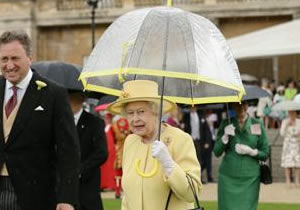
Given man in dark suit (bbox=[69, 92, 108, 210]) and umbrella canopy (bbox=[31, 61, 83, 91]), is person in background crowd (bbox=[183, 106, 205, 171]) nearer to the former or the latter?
umbrella canopy (bbox=[31, 61, 83, 91])

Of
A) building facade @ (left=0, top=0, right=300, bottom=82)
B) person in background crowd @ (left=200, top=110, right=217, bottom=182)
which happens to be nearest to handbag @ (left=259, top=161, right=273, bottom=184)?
person in background crowd @ (left=200, top=110, right=217, bottom=182)

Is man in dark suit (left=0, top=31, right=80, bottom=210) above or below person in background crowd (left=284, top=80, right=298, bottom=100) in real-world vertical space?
above

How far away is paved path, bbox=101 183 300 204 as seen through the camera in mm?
16672

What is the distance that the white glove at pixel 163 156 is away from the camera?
209 inches

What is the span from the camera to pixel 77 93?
901 centimetres

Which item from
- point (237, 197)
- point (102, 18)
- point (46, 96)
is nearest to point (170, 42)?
point (46, 96)

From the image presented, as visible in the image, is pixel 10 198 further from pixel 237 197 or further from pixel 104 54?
pixel 237 197

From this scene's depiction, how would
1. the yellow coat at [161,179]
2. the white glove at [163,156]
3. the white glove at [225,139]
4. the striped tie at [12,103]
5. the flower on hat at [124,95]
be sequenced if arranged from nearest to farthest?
1. the white glove at [163,156]
2. the yellow coat at [161,179]
3. the flower on hat at [124,95]
4. the striped tie at [12,103]
5. the white glove at [225,139]

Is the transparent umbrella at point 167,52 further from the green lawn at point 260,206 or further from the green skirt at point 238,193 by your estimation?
the green lawn at point 260,206

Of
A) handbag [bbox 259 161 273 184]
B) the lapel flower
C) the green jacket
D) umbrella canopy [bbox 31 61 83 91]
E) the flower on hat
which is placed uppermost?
the lapel flower

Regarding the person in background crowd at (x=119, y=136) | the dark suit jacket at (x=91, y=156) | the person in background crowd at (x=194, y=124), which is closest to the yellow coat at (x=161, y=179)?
the dark suit jacket at (x=91, y=156)

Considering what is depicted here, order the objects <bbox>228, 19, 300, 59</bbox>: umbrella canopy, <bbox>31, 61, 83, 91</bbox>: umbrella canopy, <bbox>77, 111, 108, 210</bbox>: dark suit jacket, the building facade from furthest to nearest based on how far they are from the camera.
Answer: the building facade < <bbox>228, 19, 300, 59</bbox>: umbrella canopy < <bbox>31, 61, 83, 91</bbox>: umbrella canopy < <bbox>77, 111, 108, 210</bbox>: dark suit jacket

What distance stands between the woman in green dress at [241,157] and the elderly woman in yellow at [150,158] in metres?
5.24

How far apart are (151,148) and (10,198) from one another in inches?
44.7
